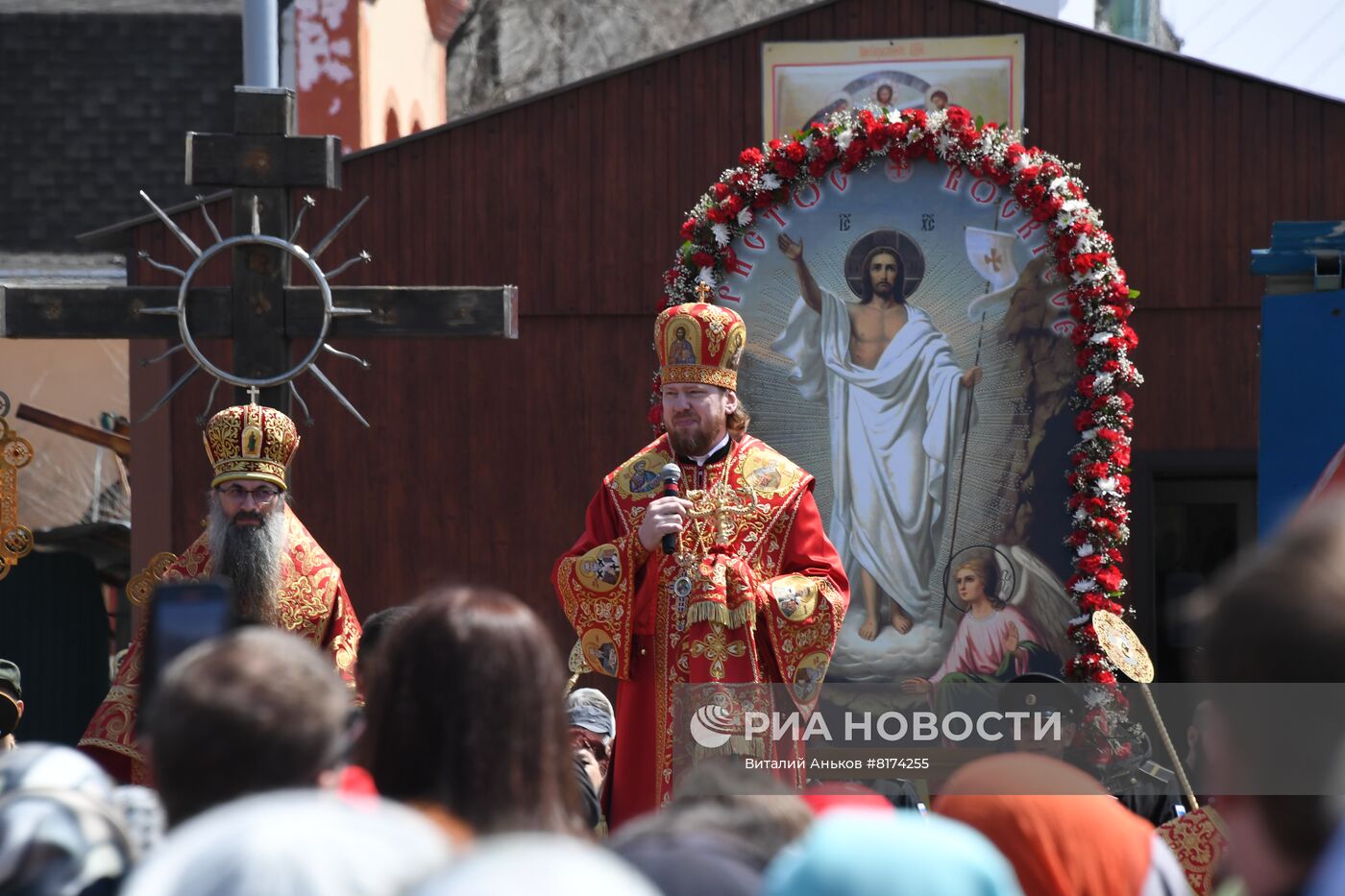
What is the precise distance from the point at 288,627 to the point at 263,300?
1523 mm

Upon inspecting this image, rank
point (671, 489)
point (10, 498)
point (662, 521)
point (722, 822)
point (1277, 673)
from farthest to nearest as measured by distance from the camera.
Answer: point (10, 498) → point (671, 489) → point (662, 521) → point (722, 822) → point (1277, 673)

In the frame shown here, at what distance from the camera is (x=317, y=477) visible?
10688 mm

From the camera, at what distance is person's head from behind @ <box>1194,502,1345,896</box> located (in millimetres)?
1963

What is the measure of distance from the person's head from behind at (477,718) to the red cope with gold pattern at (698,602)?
299 centimetres

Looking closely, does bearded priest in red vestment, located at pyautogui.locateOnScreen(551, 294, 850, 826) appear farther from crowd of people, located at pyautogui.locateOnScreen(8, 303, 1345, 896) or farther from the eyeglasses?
crowd of people, located at pyautogui.locateOnScreen(8, 303, 1345, 896)

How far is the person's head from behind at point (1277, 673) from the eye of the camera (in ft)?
6.44

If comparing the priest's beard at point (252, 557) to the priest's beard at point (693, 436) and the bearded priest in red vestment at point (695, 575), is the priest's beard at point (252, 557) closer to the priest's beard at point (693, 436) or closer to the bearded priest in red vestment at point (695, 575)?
the bearded priest in red vestment at point (695, 575)

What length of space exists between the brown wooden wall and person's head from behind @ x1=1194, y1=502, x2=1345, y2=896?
335 inches

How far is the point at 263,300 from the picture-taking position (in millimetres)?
6805

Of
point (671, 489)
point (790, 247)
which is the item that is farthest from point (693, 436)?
point (790, 247)

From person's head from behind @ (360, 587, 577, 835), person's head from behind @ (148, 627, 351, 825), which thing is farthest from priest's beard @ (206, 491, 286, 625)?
person's head from behind @ (148, 627, 351, 825)

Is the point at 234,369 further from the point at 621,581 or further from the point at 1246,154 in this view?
the point at 1246,154

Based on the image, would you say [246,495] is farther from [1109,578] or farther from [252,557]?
[1109,578]

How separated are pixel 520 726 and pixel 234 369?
446 cm
